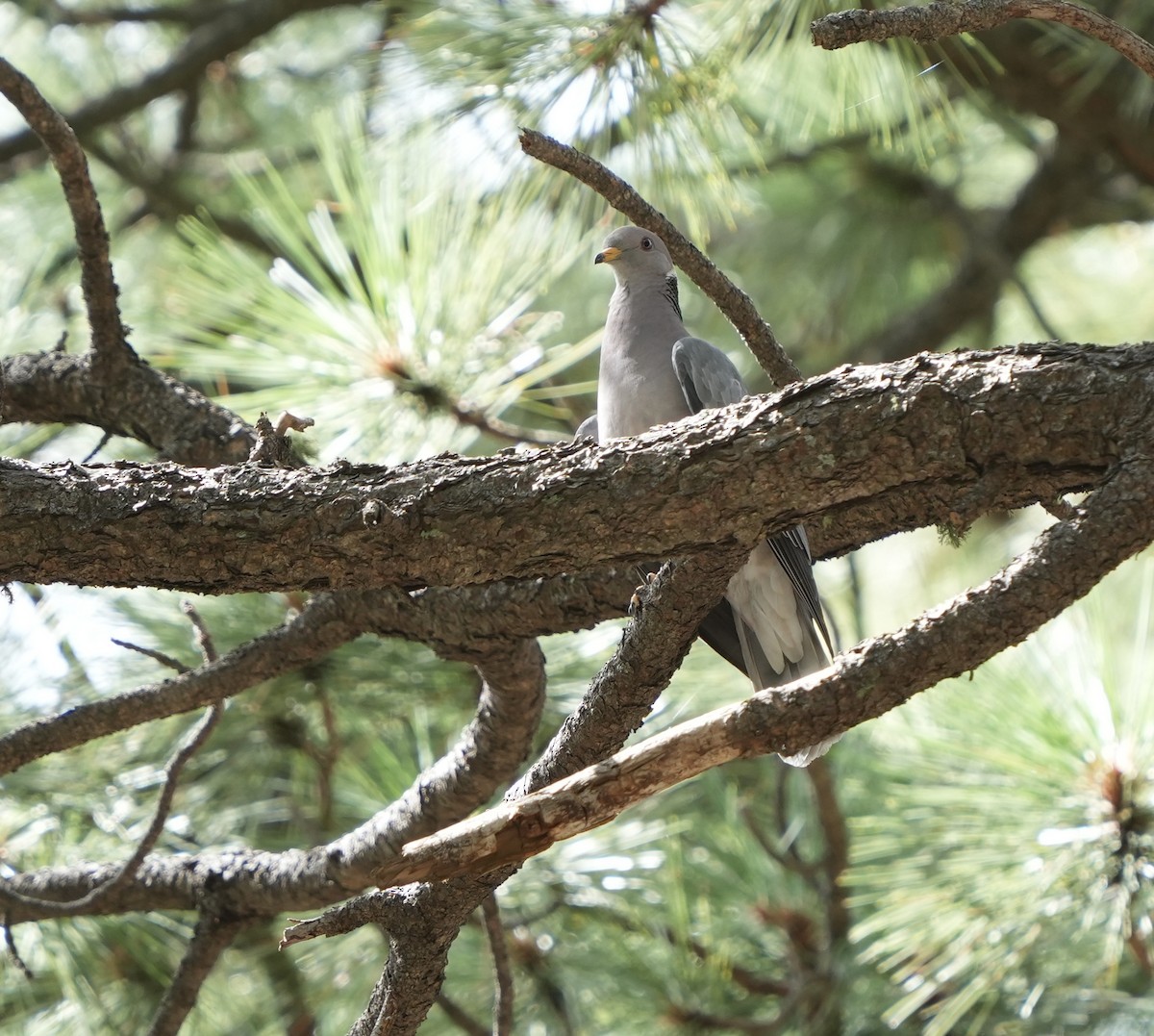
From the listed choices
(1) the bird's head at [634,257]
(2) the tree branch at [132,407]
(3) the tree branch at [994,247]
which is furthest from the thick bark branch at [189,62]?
(3) the tree branch at [994,247]

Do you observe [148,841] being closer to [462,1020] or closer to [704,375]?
[462,1020]

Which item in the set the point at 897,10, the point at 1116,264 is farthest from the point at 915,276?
the point at 897,10

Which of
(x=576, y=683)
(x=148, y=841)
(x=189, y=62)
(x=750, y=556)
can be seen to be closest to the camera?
(x=148, y=841)

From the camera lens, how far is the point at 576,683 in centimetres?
266

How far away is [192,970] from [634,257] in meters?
1.67

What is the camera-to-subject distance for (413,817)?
187 centimetres

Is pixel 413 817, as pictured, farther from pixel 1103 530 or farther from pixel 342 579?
pixel 1103 530

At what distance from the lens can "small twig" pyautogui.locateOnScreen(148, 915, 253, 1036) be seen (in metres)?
1.84

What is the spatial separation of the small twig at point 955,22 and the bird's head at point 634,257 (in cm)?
150

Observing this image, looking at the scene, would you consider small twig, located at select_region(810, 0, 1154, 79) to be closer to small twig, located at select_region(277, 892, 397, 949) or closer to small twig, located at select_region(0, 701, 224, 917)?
small twig, located at select_region(277, 892, 397, 949)

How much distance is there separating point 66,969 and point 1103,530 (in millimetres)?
2155

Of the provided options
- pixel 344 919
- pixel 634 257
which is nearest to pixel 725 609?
pixel 634 257

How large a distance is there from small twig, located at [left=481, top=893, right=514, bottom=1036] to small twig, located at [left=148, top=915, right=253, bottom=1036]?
458mm

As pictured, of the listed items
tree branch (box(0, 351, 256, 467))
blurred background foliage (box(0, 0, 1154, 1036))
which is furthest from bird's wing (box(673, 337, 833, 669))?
tree branch (box(0, 351, 256, 467))
